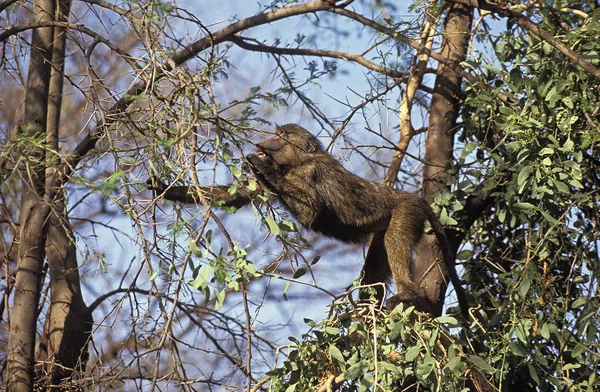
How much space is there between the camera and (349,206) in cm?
424

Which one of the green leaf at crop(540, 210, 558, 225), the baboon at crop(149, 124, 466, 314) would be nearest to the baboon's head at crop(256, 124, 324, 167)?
the baboon at crop(149, 124, 466, 314)

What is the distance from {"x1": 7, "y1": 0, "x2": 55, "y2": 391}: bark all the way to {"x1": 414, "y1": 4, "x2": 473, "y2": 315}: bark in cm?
205

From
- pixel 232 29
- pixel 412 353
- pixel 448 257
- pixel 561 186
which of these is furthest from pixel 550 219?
pixel 232 29

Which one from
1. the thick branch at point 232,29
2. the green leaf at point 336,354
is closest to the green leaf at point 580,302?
the green leaf at point 336,354

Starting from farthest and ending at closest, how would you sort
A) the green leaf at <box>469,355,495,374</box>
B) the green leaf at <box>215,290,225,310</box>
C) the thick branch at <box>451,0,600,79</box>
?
1. the thick branch at <box>451,0,600,79</box>
2. the green leaf at <box>469,355,495,374</box>
3. the green leaf at <box>215,290,225,310</box>

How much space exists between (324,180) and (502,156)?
3.20 ft

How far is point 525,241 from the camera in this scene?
160 inches

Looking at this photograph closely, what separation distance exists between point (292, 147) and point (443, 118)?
91 centimetres

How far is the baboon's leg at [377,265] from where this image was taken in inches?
171

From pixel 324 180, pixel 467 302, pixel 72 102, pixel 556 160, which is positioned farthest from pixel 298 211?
pixel 72 102

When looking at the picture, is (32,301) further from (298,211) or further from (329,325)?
(329,325)

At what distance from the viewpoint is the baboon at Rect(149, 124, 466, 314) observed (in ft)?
13.1

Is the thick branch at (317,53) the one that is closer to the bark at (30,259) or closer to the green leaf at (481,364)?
the bark at (30,259)

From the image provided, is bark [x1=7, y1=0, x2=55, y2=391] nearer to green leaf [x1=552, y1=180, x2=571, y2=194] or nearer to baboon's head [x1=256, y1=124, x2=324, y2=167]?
baboon's head [x1=256, y1=124, x2=324, y2=167]
